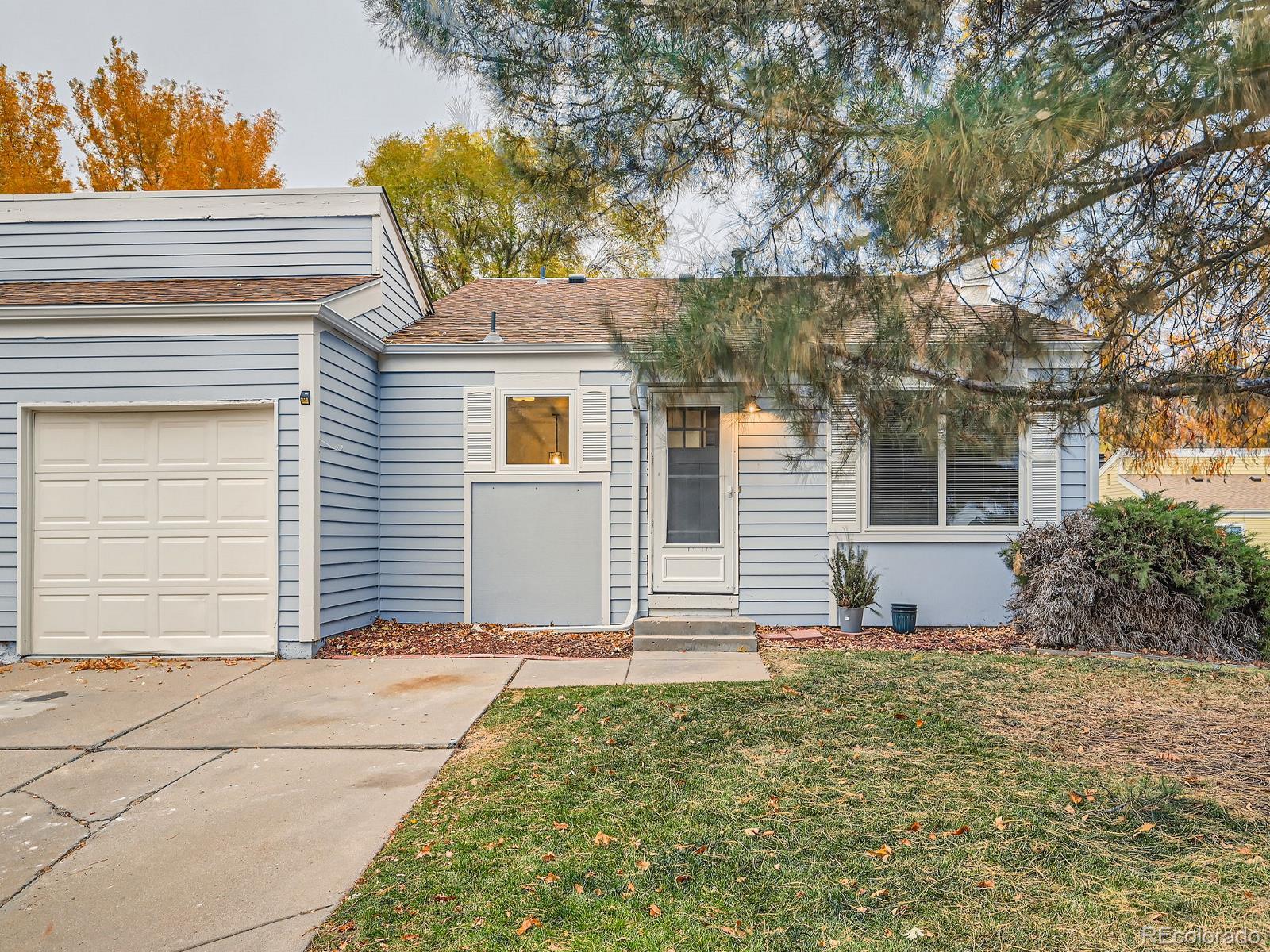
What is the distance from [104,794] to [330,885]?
5.13 feet

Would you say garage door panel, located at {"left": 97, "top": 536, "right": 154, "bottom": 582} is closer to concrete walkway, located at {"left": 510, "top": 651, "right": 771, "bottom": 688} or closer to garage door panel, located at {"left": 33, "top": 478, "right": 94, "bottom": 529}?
garage door panel, located at {"left": 33, "top": 478, "right": 94, "bottom": 529}

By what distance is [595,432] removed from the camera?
7.48 metres

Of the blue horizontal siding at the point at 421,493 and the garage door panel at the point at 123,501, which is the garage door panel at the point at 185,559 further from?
the blue horizontal siding at the point at 421,493

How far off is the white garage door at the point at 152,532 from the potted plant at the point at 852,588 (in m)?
4.98

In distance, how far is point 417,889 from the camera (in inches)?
97.5

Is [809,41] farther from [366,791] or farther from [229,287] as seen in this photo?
[229,287]

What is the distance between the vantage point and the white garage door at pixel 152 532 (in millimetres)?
6195

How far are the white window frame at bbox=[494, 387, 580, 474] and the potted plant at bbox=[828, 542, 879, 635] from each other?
8.97ft

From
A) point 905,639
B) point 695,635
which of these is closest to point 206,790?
point 695,635

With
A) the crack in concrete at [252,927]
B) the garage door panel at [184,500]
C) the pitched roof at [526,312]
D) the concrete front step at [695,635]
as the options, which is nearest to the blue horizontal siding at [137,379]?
the garage door panel at [184,500]

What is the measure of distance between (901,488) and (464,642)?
4346 mm

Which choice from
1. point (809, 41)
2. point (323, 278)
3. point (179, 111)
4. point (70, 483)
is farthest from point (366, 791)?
point (179, 111)

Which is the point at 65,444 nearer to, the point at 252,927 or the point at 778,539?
the point at 252,927

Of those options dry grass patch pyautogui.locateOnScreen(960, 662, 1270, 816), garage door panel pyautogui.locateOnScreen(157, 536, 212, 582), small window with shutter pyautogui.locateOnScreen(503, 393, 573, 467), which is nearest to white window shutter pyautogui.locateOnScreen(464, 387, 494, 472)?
small window with shutter pyautogui.locateOnScreen(503, 393, 573, 467)
